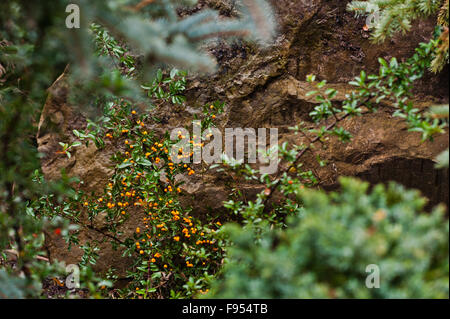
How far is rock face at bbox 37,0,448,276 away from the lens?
7.15 ft

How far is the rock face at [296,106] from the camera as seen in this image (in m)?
2.18

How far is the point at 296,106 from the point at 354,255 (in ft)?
4.79

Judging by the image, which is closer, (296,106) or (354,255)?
(354,255)

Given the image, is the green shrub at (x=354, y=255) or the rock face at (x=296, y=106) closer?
the green shrub at (x=354, y=255)

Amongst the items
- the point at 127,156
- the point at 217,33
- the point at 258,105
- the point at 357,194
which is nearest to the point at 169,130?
→ the point at 127,156

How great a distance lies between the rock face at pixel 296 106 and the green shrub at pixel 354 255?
113 cm

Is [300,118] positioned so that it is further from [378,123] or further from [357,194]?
[357,194]

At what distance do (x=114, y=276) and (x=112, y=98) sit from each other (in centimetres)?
120

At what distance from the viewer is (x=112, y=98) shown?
2230 mm

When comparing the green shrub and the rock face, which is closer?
the green shrub

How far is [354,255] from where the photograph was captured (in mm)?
1021

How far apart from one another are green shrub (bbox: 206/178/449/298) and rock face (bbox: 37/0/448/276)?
113 centimetres

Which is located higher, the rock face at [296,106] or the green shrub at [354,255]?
the rock face at [296,106]

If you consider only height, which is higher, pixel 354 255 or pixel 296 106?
pixel 296 106
